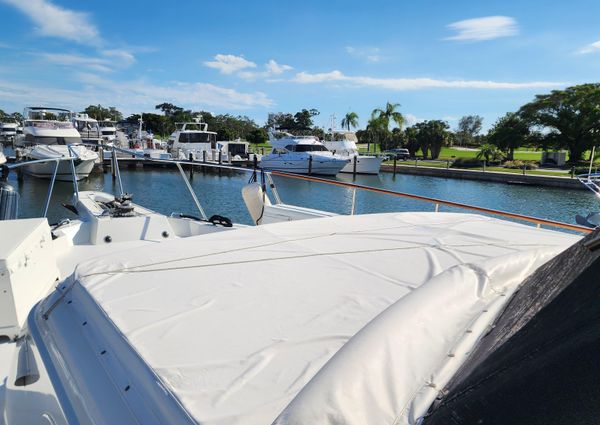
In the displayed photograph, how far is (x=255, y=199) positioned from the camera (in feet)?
19.4

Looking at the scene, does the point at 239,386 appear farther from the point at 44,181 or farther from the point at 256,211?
the point at 44,181

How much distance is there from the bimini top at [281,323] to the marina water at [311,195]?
42.7 ft

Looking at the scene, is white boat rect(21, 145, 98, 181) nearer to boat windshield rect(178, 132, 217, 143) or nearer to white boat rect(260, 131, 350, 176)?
boat windshield rect(178, 132, 217, 143)

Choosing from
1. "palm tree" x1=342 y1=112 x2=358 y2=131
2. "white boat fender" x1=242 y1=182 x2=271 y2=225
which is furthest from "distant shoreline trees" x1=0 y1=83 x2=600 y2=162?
"white boat fender" x1=242 y1=182 x2=271 y2=225

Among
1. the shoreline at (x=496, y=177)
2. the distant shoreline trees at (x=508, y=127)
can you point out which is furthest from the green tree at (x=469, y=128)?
the shoreline at (x=496, y=177)

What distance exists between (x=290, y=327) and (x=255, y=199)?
14.6ft

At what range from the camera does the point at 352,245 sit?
2441 millimetres

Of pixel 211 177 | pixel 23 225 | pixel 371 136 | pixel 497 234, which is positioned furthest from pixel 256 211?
pixel 371 136

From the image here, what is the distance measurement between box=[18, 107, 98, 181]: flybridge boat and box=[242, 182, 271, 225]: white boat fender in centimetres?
1850

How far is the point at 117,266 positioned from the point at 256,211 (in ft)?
13.0

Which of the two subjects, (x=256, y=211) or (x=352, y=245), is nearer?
(x=352, y=245)

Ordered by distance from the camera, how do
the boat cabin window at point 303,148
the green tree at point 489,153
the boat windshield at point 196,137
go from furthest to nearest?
the green tree at point 489,153 < the boat windshield at point 196,137 < the boat cabin window at point 303,148

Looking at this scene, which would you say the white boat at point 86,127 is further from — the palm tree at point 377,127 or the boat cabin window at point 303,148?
the palm tree at point 377,127

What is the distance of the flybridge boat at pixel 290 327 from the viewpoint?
1.02 metres
